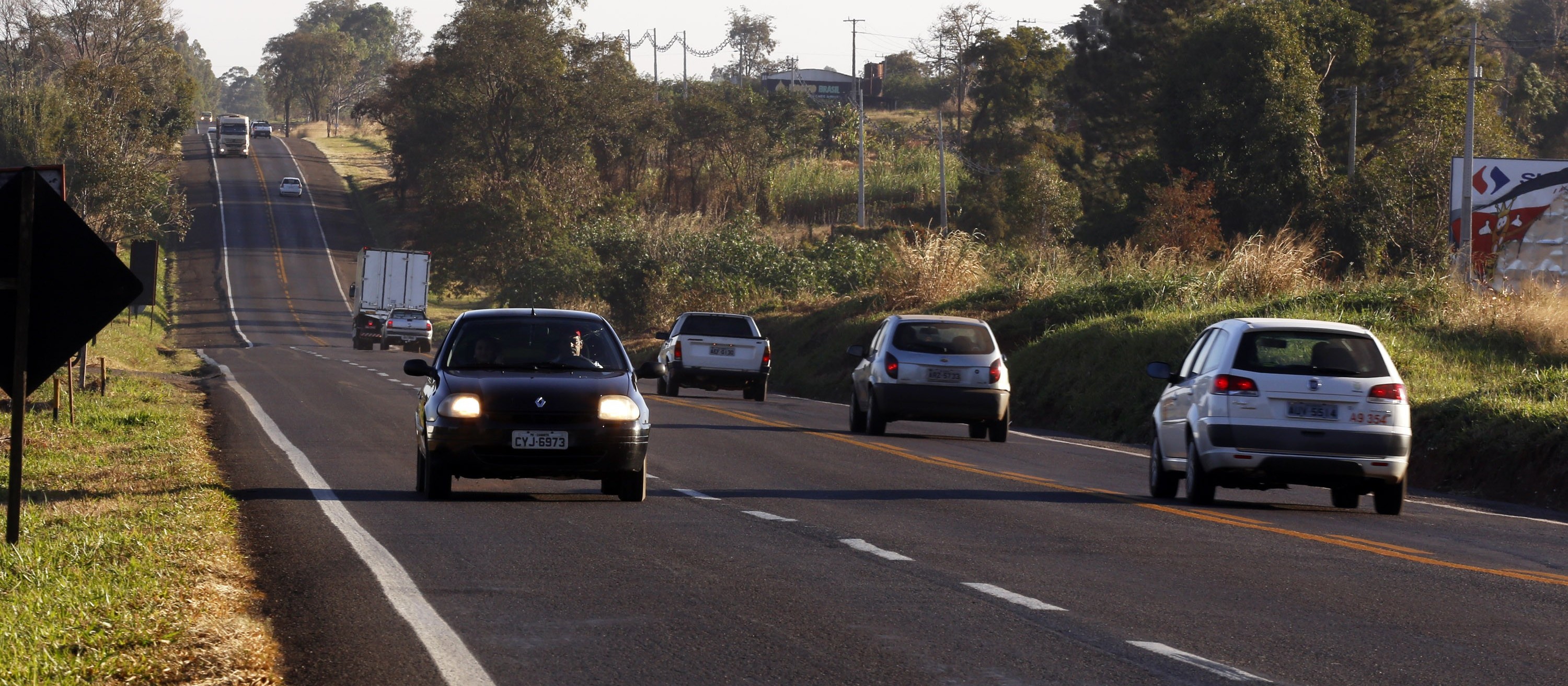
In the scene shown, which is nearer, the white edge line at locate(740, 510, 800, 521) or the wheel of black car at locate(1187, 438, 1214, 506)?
the white edge line at locate(740, 510, 800, 521)

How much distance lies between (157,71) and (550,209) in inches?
1329

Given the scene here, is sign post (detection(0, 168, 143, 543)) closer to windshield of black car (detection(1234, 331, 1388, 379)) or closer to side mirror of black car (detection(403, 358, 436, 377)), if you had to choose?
side mirror of black car (detection(403, 358, 436, 377))

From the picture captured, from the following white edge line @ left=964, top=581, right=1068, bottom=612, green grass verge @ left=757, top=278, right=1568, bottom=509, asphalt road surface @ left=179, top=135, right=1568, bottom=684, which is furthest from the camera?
green grass verge @ left=757, top=278, right=1568, bottom=509

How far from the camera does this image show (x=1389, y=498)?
13711 millimetres

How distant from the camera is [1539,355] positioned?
75.2 ft

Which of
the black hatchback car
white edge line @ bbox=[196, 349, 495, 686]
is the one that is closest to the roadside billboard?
the black hatchback car

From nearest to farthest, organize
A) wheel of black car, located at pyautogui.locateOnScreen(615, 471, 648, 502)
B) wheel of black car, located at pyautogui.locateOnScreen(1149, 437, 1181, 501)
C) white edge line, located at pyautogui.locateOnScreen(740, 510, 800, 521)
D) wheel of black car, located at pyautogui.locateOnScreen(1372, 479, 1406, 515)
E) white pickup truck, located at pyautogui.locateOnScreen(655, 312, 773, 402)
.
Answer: white edge line, located at pyautogui.locateOnScreen(740, 510, 800, 521), wheel of black car, located at pyautogui.locateOnScreen(615, 471, 648, 502), wheel of black car, located at pyautogui.locateOnScreen(1372, 479, 1406, 515), wheel of black car, located at pyautogui.locateOnScreen(1149, 437, 1181, 501), white pickup truck, located at pyautogui.locateOnScreen(655, 312, 773, 402)

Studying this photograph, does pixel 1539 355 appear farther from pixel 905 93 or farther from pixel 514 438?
pixel 905 93

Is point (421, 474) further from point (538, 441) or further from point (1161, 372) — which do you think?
point (1161, 372)

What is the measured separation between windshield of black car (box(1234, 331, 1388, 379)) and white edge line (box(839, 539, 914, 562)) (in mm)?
4279

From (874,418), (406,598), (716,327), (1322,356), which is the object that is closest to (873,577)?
(406,598)

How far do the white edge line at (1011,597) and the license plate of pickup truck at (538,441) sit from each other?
13.9 ft

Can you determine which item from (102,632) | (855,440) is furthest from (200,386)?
(102,632)

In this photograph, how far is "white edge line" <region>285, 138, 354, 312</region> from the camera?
84.2 metres
